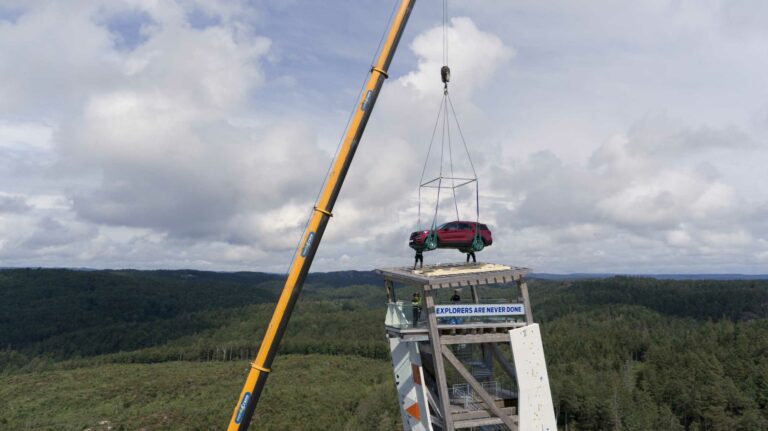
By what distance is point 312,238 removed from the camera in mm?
18531

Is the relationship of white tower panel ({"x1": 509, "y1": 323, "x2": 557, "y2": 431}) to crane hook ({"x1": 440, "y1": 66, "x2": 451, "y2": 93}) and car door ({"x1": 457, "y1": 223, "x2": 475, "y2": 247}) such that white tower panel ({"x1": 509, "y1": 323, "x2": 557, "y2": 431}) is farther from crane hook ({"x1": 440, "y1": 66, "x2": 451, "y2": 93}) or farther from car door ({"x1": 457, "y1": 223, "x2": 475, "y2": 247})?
crane hook ({"x1": 440, "y1": 66, "x2": 451, "y2": 93})

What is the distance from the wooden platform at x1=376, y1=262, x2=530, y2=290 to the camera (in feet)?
65.5

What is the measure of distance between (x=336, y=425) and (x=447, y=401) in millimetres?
72327

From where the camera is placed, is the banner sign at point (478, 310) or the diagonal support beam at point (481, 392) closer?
the diagonal support beam at point (481, 392)

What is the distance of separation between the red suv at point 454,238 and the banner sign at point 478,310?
2.99 metres

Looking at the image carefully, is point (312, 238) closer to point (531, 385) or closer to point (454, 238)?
point (454, 238)

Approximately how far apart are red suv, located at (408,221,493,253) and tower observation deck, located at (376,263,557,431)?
3.01 ft

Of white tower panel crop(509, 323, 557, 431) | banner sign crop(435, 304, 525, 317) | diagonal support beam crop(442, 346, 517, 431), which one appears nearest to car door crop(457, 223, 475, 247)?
banner sign crop(435, 304, 525, 317)

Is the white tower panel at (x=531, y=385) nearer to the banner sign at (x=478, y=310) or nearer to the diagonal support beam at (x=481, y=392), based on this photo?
the diagonal support beam at (x=481, y=392)

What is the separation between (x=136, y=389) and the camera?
112938mm

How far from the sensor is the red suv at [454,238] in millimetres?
22344

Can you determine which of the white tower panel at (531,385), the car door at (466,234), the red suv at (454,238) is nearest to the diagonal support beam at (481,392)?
the white tower panel at (531,385)

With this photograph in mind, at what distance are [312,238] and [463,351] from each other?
31.7 ft

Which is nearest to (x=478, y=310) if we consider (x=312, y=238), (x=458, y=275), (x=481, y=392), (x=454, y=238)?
(x=458, y=275)
